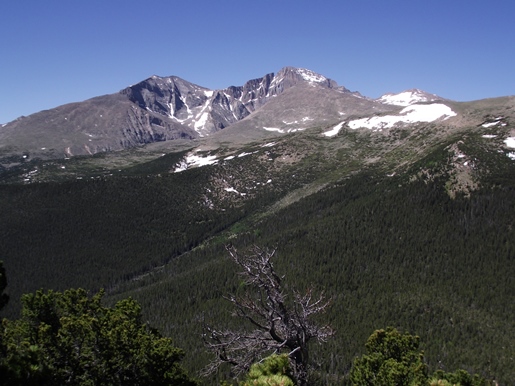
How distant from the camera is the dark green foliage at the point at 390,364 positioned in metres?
27.0

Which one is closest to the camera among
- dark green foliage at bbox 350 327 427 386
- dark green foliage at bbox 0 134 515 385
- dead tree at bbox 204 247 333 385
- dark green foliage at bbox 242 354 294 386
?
dark green foliage at bbox 242 354 294 386

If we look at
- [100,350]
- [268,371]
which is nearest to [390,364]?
[268,371]

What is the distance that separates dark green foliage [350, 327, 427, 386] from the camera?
26953mm

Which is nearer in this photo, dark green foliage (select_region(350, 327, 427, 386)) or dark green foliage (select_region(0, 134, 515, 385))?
dark green foliage (select_region(350, 327, 427, 386))

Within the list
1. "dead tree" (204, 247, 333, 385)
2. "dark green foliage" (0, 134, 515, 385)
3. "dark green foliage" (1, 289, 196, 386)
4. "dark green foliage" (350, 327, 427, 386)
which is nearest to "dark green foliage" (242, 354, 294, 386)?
"dead tree" (204, 247, 333, 385)

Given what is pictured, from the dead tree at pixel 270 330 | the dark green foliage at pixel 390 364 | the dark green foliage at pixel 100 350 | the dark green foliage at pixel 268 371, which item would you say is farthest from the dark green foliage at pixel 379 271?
the dark green foliage at pixel 268 371

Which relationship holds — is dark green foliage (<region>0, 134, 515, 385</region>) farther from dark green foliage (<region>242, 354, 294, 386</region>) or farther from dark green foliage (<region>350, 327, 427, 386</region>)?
dark green foliage (<region>242, 354, 294, 386</region>)

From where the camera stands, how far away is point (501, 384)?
3605 inches

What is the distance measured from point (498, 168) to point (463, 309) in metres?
78.9

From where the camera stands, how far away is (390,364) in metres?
28.0

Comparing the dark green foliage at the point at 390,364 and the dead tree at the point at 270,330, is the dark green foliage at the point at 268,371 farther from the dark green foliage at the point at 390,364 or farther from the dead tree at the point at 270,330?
the dark green foliage at the point at 390,364

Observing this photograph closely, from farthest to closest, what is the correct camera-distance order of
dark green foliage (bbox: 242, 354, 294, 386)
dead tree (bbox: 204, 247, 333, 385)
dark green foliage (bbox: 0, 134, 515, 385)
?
1. dark green foliage (bbox: 0, 134, 515, 385)
2. dead tree (bbox: 204, 247, 333, 385)
3. dark green foliage (bbox: 242, 354, 294, 386)

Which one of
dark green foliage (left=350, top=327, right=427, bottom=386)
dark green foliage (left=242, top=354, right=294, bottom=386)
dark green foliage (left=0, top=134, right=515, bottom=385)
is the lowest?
dark green foliage (left=0, top=134, right=515, bottom=385)

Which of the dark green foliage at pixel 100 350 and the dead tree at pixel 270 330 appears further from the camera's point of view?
the dark green foliage at pixel 100 350
